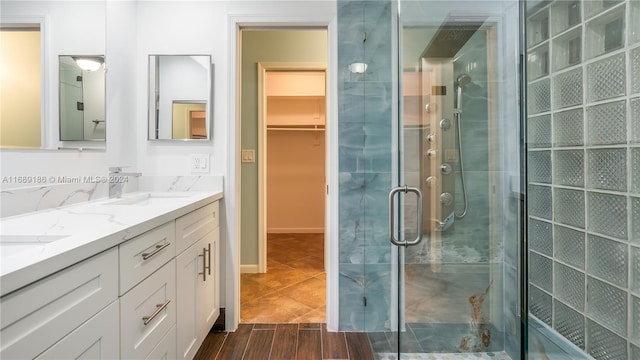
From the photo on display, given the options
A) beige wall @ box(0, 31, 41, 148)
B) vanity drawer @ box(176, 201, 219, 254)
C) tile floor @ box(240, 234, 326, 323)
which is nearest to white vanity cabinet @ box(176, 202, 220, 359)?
vanity drawer @ box(176, 201, 219, 254)

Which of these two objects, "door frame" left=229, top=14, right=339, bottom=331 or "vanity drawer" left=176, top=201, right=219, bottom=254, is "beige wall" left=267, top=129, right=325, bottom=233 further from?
"vanity drawer" left=176, top=201, right=219, bottom=254

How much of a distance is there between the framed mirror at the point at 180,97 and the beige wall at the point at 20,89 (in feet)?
2.21

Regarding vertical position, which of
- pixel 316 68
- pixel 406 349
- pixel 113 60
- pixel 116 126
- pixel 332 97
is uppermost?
pixel 316 68

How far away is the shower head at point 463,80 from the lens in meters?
1.42

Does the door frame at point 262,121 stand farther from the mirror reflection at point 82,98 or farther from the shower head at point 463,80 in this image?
the shower head at point 463,80

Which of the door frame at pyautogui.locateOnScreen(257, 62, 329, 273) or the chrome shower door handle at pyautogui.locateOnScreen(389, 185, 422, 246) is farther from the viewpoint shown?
the door frame at pyautogui.locateOnScreen(257, 62, 329, 273)

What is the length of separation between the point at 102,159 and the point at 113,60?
0.60 m

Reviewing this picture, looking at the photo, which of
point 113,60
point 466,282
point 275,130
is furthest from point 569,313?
point 275,130

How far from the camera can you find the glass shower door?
4.53ft

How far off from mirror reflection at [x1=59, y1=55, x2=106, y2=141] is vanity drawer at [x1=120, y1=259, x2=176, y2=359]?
92 cm

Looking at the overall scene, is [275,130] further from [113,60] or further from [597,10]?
[597,10]

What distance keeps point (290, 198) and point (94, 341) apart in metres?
3.98

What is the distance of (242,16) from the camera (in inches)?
76.1

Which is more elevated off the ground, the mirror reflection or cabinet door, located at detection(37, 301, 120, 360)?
the mirror reflection
